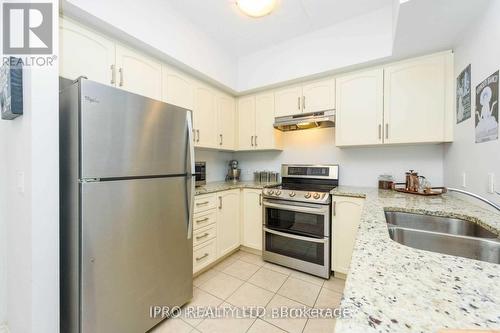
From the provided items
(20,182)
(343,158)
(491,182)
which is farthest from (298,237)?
(20,182)

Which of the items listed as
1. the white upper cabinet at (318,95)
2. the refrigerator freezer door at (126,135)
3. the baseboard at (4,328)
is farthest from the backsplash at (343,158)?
the baseboard at (4,328)

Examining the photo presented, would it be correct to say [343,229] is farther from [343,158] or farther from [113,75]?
[113,75]

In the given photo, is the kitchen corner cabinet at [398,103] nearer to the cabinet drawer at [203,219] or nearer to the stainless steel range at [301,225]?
the stainless steel range at [301,225]

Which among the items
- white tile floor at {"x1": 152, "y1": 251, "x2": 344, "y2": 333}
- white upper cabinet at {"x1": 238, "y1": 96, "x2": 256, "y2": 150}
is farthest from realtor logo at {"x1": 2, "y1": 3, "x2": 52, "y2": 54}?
white upper cabinet at {"x1": 238, "y1": 96, "x2": 256, "y2": 150}

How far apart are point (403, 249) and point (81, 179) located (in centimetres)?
146

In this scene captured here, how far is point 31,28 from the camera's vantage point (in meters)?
1.17

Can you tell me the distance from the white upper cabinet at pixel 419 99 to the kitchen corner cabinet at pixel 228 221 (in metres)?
1.75

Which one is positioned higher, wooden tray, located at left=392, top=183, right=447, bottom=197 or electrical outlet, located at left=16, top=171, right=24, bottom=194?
electrical outlet, located at left=16, top=171, right=24, bottom=194

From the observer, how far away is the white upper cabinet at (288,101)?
250 cm

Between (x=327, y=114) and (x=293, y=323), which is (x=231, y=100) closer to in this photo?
(x=327, y=114)

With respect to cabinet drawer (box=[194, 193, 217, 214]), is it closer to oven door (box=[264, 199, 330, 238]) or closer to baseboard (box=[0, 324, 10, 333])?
oven door (box=[264, 199, 330, 238])

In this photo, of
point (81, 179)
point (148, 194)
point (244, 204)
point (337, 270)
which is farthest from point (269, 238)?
point (81, 179)

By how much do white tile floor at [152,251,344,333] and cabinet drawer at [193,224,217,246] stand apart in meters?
0.37

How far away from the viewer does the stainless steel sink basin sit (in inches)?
44.3
